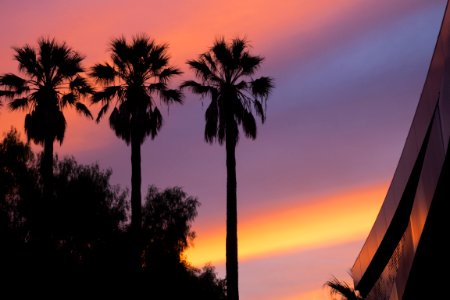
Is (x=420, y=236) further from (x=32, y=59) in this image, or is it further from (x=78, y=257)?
(x=32, y=59)

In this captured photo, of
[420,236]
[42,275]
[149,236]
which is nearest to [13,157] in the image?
[42,275]

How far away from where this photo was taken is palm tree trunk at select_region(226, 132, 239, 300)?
2747cm

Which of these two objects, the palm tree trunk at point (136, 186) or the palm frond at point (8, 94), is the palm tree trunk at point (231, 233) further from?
the palm frond at point (8, 94)

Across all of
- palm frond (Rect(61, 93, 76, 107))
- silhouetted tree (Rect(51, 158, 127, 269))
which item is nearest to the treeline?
silhouetted tree (Rect(51, 158, 127, 269))

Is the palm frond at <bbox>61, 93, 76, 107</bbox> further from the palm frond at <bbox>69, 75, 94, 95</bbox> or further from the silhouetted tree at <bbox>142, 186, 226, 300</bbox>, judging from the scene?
the silhouetted tree at <bbox>142, 186, 226, 300</bbox>

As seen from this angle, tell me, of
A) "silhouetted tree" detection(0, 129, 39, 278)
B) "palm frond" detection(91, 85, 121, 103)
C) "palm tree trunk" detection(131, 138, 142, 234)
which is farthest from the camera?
"palm frond" detection(91, 85, 121, 103)

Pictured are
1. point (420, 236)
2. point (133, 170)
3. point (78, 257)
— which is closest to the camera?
point (420, 236)

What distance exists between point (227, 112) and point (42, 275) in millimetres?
11810

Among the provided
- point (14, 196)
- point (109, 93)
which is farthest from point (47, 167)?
point (109, 93)

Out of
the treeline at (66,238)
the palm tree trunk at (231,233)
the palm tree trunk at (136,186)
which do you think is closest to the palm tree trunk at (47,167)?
the treeline at (66,238)

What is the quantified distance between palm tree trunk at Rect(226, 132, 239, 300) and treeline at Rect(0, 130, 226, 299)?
3.29 metres

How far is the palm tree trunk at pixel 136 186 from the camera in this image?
28783 millimetres

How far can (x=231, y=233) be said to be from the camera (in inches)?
1121

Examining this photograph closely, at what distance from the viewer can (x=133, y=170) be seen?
3036cm
